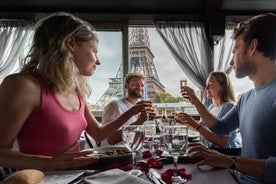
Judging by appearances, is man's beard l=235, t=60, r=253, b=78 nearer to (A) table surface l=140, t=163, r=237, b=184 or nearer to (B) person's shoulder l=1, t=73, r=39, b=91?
(A) table surface l=140, t=163, r=237, b=184

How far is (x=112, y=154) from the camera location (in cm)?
112

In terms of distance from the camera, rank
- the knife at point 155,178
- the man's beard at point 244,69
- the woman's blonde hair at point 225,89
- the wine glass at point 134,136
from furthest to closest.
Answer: the woman's blonde hair at point 225,89 → the man's beard at point 244,69 → the wine glass at point 134,136 → the knife at point 155,178

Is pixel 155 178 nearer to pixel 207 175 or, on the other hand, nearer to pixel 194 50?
pixel 207 175

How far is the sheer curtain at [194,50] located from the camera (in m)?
4.41

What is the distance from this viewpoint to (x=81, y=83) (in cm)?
144

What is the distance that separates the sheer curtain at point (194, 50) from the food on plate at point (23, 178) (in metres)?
3.86

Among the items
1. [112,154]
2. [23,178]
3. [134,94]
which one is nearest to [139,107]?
[112,154]

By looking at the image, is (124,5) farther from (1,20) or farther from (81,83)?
(81,83)

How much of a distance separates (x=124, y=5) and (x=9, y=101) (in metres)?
3.52

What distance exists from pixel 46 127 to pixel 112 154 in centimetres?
28

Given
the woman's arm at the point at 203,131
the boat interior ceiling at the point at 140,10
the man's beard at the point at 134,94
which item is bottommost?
the woman's arm at the point at 203,131

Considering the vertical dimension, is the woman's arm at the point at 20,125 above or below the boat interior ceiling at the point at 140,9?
below

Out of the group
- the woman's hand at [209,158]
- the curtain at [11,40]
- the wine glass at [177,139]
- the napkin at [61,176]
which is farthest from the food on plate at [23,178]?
the curtain at [11,40]

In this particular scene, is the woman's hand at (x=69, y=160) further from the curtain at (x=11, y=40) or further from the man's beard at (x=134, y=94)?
the curtain at (x=11, y=40)
